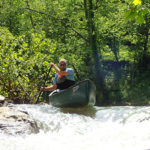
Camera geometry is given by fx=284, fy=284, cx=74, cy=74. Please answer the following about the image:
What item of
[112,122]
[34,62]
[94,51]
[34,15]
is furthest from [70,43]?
[112,122]

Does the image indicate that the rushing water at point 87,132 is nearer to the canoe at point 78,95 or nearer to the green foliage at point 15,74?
the canoe at point 78,95

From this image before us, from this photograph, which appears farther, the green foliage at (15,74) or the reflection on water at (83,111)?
the green foliage at (15,74)

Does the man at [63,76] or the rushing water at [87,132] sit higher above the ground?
the man at [63,76]

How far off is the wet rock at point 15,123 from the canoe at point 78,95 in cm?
215

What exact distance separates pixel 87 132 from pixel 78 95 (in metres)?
2.31

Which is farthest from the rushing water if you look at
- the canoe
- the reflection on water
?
the canoe

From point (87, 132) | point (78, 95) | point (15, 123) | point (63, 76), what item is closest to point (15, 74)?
point (63, 76)

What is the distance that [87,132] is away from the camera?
561cm

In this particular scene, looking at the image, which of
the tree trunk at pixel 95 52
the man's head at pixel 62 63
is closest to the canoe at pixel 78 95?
the man's head at pixel 62 63

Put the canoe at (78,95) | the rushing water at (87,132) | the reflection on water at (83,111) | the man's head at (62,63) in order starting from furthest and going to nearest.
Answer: the man's head at (62,63)
the canoe at (78,95)
the reflection on water at (83,111)
the rushing water at (87,132)

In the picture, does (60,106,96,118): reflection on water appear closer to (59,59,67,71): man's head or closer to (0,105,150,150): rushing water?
(0,105,150,150): rushing water

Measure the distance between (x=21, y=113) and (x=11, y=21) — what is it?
17299 millimetres

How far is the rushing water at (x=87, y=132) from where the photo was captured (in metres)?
4.43

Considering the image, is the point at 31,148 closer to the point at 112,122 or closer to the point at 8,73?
the point at 112,122
